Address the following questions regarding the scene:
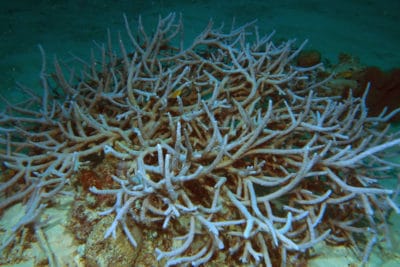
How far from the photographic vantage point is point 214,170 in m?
2.19

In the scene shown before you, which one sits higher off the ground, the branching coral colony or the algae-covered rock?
the branching coral colony

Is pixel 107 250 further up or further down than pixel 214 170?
further down

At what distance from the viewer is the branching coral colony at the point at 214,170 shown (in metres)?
1.89

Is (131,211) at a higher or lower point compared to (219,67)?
lower

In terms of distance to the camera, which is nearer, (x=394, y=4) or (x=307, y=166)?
(x=307, y=166)

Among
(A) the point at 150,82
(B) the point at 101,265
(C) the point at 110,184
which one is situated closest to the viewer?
(B) the point at 101,265

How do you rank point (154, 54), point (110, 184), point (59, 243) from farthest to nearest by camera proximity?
point (154, 54), point (110, 184), point (59, 243)

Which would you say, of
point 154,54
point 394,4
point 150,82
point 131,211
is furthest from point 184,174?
point 394,4

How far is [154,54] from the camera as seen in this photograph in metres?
3.19

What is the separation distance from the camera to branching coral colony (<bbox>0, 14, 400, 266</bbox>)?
189 centimetres

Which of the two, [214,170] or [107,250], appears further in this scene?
[214,170]

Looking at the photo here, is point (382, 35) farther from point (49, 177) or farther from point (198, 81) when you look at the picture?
point (49, 177)

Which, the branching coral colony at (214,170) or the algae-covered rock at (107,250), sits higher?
the branching coral colony at (214,170)

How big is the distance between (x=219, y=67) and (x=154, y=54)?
760 millimetres
